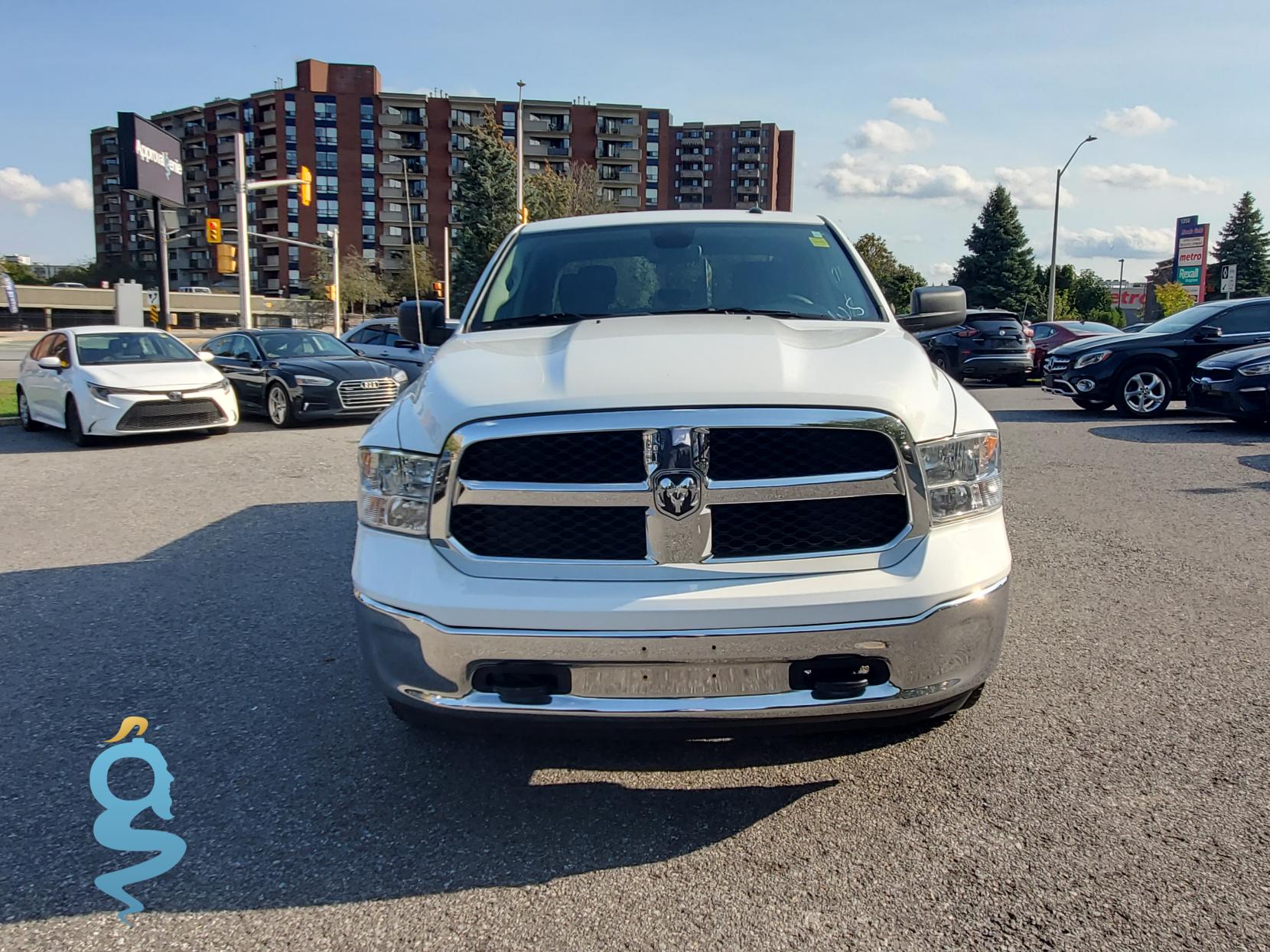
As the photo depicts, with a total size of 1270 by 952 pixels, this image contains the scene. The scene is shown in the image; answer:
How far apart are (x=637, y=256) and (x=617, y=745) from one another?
205 centimetres

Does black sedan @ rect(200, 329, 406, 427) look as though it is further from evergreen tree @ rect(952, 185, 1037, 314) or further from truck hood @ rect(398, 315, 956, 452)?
evergreen tree @ rect(952, 185, 1037, 314)

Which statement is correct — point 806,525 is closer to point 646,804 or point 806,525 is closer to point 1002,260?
point 646,804

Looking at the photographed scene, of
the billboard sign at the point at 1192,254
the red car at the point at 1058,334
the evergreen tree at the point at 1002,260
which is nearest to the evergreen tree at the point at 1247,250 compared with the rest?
the evergreen tree at the point at 1002,260

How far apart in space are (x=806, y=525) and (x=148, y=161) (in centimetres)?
2371

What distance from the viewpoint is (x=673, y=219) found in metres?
4.38

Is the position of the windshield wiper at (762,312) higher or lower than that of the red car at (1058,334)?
lower

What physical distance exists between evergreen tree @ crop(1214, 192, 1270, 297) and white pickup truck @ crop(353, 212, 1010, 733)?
91611 millimetres

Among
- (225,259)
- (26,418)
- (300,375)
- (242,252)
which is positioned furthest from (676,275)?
(225,259)

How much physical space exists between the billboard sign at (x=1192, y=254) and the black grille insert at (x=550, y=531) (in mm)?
51379

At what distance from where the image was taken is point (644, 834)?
269cm

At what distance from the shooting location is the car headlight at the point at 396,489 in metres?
2.62

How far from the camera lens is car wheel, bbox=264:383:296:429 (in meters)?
13.8

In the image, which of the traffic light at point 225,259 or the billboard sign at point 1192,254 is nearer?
the traffic light at point 225,259

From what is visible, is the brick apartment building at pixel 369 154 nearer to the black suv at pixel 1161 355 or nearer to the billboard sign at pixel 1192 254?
the billboard sign at pixel 1192 254
